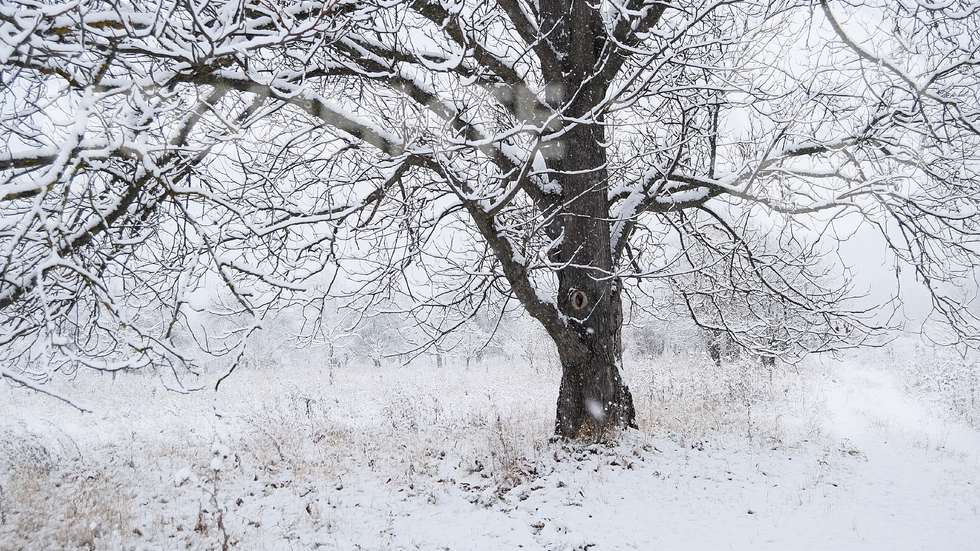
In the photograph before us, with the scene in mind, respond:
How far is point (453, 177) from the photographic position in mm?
3873

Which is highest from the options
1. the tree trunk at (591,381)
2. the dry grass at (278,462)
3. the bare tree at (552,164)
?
the bare tree at (552,164)

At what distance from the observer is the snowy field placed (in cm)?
418

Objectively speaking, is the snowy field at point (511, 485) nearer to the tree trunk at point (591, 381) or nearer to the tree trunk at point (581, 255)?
the tree trunk at point (591, 381)

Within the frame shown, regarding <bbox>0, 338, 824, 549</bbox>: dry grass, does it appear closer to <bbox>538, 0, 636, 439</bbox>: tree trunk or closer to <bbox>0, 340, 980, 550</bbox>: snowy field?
<bbox>0, 340, 980, 550</bbox>: snowy field

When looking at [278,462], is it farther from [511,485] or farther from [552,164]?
[552,164]

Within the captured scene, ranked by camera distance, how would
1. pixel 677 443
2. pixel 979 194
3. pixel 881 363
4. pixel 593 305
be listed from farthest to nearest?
pixel 881 363 < pixel 677 443 < pixel 593 305 < pixel 979 194

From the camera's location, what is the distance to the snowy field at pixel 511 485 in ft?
13.7

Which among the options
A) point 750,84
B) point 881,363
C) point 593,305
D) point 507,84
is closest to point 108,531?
point 593,305

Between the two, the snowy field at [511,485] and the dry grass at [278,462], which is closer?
the snowy field at [511,485]

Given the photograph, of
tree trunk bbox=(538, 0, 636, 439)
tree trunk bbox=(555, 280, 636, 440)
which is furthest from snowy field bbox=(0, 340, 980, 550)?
tree trunk bbox=(538, 0, 636, 439)

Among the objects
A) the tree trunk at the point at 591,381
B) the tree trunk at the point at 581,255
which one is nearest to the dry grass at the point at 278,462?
the tree trunk at the point at 591,381

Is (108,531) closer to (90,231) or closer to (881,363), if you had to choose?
(90,231)

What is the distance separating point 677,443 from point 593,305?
2.16 m

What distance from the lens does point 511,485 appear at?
499cm
